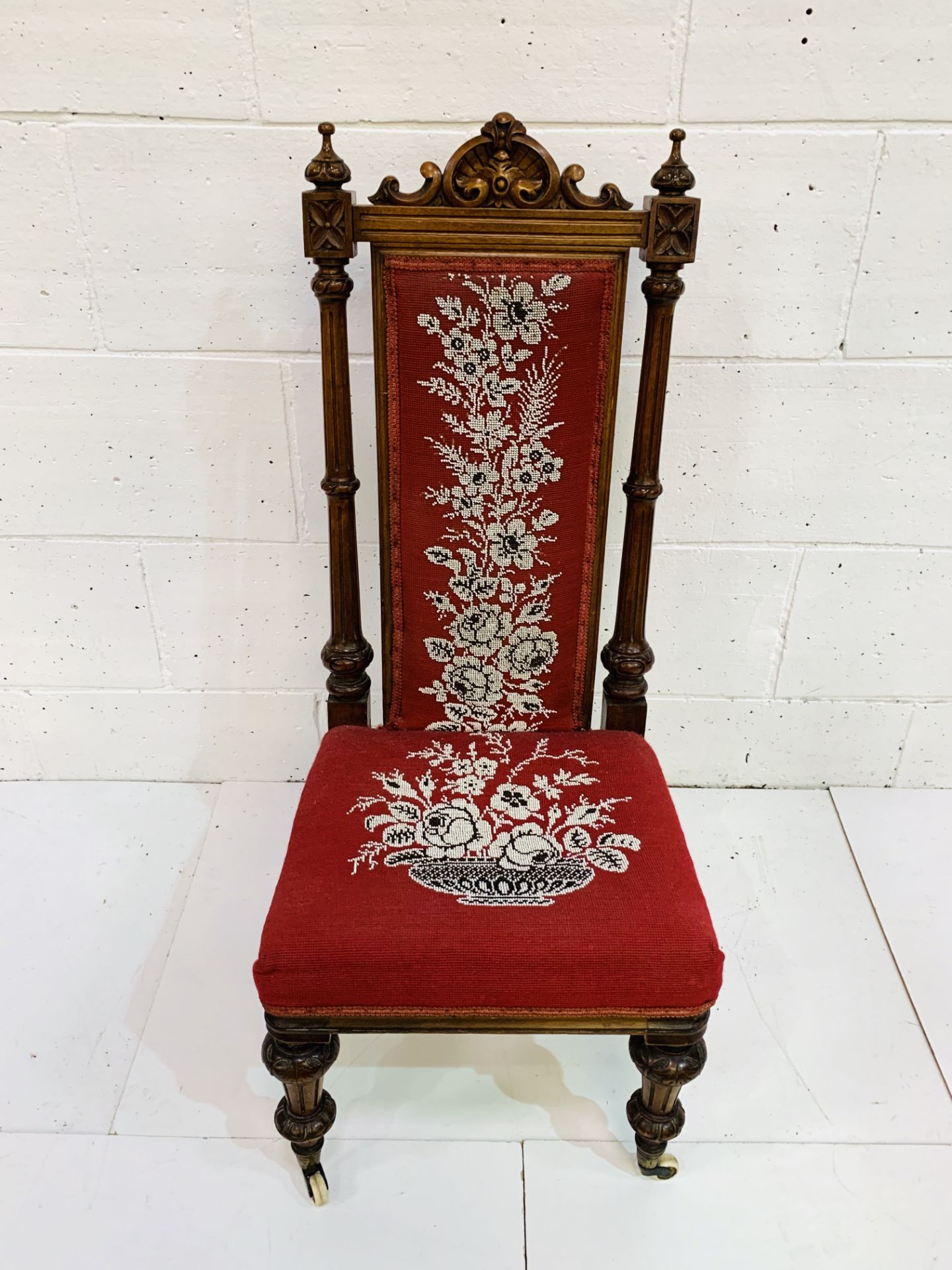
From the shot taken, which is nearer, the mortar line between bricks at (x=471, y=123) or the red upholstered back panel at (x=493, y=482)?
the red upholstered back panel at (x=493, y=482)

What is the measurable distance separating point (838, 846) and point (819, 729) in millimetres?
238

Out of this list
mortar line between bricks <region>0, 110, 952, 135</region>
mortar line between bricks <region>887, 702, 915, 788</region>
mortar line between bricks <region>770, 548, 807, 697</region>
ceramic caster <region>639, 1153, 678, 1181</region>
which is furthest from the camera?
mortar line between bricks <region>887, 702, 915, 788</region>

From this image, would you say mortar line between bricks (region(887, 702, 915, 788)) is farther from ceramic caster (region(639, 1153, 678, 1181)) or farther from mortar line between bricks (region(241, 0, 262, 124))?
mortar line between bricks (region(241, 0, 262, 124))

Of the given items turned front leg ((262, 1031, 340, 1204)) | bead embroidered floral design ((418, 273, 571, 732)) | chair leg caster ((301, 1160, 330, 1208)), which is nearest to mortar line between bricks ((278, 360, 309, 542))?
bead embroidered floral design ((418, 273, 571, 732))

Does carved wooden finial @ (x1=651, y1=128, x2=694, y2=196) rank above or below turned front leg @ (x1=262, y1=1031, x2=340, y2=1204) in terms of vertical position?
above

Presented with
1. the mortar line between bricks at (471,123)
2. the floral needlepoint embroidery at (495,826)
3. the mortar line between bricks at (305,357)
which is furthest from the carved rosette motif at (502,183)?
the floral needlepoint embroidery at (495,826)

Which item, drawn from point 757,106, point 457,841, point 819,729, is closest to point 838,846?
point 819,729

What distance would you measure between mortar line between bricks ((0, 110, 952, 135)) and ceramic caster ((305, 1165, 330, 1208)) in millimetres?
1518

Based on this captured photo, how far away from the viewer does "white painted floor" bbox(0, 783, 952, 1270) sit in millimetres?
1403

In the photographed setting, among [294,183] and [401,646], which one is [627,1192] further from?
[294,183]

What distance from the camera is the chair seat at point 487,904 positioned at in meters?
1.24

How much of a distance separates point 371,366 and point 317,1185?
1.25 metres

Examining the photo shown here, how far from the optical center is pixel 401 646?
61.7 inches

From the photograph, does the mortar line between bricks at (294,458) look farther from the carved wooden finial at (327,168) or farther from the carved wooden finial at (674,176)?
the carved wooden finial at (674,176)
